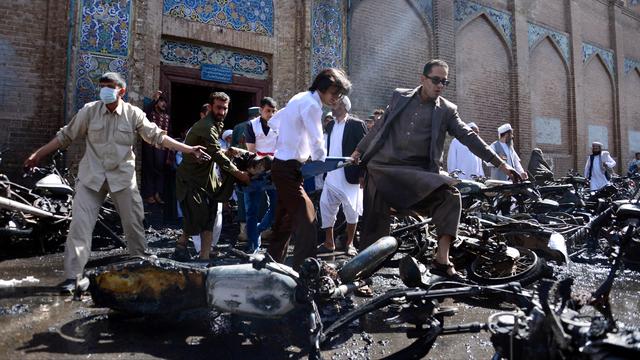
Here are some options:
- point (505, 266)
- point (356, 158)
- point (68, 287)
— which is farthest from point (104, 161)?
point (505, 266)

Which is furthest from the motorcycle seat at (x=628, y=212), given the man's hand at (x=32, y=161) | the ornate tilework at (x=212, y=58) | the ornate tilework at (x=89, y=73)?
the ornate tilework at (x=212, y=58)

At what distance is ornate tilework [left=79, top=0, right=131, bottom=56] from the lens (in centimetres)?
766

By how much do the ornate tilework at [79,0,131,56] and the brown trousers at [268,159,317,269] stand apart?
5.58m

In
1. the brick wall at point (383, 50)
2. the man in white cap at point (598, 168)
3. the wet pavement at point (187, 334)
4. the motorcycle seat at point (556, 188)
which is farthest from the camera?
the man in white cap at point (598, 168)

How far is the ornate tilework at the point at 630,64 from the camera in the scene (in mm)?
19156

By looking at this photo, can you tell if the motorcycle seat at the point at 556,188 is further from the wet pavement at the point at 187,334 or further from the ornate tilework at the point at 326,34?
the ornate tilework at the point at 326,34

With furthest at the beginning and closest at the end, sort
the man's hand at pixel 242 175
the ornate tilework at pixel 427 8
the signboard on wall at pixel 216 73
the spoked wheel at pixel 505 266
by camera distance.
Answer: the ornate tilework at pixel 427 8
the signboard on wall at pixel 216 73
the man's hand at pixel 242 175
the spoked wheel at pixel 505 266

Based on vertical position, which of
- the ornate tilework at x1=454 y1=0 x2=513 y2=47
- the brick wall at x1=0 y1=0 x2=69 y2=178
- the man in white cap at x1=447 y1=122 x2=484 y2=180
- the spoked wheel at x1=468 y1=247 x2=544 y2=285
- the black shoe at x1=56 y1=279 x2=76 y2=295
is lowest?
the black shoe at x1=56 y1=279 x2=76 y2=295

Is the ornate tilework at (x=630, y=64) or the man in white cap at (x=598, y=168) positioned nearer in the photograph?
the man in white cap at (x=598, y=168)

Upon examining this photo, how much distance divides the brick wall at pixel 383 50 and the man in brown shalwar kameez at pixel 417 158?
6.87 metres

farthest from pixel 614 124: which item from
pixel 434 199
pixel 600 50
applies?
pixel 434 199

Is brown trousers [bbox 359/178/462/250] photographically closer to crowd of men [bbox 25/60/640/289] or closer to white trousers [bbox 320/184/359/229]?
crowd of men [bbox 25/60/640/289]

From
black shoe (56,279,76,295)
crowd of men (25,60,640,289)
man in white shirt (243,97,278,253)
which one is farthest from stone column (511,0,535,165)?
black shoe (56,279,76,295)

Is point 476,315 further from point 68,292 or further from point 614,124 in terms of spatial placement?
point 614,124
